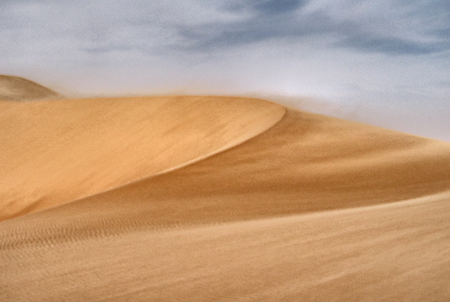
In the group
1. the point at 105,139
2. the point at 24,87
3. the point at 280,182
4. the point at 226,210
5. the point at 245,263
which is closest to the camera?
the point at 245,263

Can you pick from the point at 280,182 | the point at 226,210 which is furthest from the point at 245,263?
the point at 280,182

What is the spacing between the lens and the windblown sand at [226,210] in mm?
3293

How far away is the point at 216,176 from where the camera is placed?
862cm

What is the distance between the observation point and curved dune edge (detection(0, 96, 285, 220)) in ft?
39.4

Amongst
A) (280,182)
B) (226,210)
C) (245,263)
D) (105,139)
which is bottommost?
(105,139)

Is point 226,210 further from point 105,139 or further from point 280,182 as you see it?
point 105,139

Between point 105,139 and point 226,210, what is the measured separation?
942cm

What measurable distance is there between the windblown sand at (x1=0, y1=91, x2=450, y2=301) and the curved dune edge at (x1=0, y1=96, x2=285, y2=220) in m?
0.07

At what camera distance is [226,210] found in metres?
6.50

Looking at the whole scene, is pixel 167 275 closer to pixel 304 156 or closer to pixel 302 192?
pixel 302 192

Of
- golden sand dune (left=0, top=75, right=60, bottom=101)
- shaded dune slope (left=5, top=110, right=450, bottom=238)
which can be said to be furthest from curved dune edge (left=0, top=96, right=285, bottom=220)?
golden sand dune (left=0, top=75, right=60, bottom=101)

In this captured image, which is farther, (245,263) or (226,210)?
(226,210)

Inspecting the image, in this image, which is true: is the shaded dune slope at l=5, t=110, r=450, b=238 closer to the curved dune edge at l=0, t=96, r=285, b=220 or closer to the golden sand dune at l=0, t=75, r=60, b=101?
the curved dune edge at l=0, t=96, r=285, b=220

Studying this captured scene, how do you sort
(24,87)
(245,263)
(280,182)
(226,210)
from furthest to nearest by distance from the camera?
(24,87) < (280,182) < (226,210) < (245,263)
